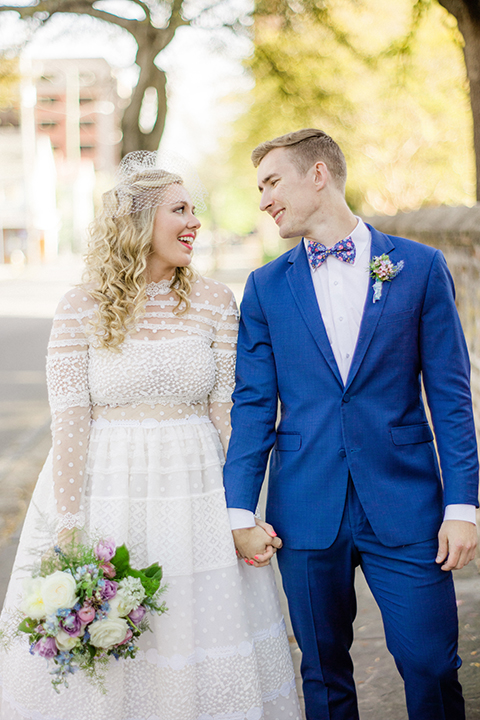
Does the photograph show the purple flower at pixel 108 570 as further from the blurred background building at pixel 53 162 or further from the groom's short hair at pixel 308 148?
the blurred background building at pixel 53 162

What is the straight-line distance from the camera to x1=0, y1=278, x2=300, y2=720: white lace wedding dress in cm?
255

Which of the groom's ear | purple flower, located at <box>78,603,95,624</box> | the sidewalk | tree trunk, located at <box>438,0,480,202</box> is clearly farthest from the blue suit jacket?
tree trunk, located at <box>438,0,480,202</box>

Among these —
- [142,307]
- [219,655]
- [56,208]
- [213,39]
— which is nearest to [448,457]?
[219,655]

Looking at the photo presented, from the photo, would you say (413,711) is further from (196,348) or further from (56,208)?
(56,208)

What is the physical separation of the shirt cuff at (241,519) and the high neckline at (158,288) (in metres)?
0.94

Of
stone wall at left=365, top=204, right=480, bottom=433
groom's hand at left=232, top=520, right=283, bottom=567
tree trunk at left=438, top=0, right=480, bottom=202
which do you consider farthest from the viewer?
tree trunk at left=438, top=0, right=480, bottom=202

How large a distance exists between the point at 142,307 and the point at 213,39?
7.50 metres

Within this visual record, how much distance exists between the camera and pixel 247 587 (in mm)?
2717

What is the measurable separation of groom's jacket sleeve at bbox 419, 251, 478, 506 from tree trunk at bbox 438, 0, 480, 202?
11.5 ft

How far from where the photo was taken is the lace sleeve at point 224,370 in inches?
111

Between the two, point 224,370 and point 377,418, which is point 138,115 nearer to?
point 224,370

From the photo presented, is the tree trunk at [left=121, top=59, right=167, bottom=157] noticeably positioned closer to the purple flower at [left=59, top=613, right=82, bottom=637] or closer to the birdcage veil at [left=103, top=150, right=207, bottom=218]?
the birdcage veil at [left=103, top=150, right=207, bottom=218]

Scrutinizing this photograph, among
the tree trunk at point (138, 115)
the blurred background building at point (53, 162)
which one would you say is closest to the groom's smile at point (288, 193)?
the tree trunk at point (138, 115)

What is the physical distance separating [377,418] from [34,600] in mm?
1242
